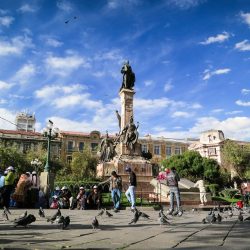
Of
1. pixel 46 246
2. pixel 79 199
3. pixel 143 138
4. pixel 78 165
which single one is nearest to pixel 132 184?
pixel 79 199

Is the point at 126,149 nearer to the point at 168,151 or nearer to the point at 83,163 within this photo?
the point at 83,163

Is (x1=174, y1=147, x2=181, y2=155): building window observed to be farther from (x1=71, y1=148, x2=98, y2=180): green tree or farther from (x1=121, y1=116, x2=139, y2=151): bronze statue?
(x1=121, y1=116, x2=139, y2=151): bronze statue

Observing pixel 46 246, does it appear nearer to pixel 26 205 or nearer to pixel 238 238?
pixel 238 238

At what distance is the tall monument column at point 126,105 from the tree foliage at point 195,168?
3376 centimetres

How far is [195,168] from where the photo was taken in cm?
5834

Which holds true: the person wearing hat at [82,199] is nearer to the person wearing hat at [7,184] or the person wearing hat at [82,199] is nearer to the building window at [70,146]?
the person wearing hat at [7,184]

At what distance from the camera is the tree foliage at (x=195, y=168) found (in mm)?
58281

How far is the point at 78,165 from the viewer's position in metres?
54.3

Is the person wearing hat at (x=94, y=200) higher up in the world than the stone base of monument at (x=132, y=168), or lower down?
lower down

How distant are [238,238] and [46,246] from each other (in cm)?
341

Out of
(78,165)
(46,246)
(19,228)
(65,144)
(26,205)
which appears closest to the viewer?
(46,246)

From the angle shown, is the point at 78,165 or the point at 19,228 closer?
the point at 19,228

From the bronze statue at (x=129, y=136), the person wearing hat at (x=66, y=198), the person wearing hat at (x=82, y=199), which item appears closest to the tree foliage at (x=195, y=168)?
the bronze statue at (x=129, y=136)

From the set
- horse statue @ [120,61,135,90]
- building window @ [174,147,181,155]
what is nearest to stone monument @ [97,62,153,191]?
horse statue @ [120,61,135,90]
